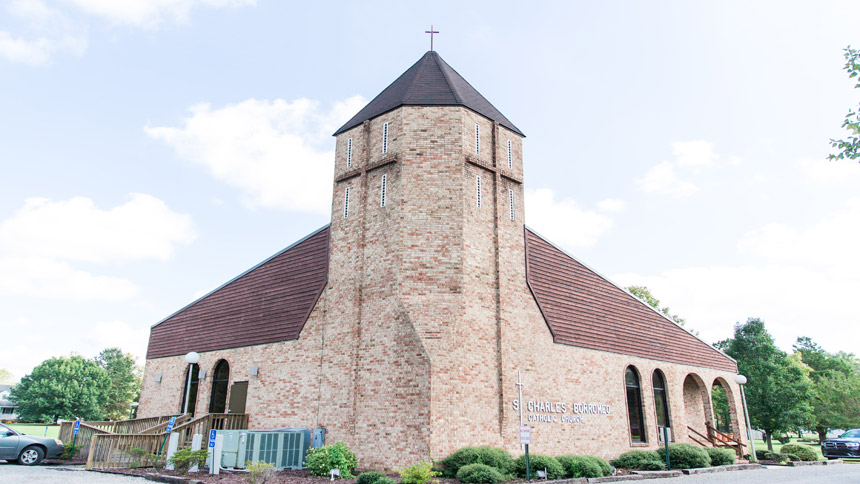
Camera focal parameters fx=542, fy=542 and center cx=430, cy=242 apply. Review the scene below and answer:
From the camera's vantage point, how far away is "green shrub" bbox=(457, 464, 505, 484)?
1254 centimetres

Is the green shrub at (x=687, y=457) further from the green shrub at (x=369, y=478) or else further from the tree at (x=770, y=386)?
the tree at (x=770, y=386)

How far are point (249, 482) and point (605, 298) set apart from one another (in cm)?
1560

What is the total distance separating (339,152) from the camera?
1944 cm

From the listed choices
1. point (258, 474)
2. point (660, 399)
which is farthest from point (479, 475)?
point (660, 399)

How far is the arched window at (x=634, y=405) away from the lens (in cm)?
2056

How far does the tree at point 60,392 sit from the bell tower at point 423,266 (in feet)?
217

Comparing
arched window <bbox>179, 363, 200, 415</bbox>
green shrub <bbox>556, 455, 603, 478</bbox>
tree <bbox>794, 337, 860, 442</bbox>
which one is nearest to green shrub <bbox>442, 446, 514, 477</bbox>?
green shrub <bbox>556, 455, 603, 478</bbox>

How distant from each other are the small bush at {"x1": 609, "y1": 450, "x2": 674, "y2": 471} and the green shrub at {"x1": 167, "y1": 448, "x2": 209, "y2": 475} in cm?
1307

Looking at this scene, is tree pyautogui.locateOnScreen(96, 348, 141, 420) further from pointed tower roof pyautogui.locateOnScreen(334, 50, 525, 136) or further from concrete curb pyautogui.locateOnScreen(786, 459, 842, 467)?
concrete curb pyautogui.locateOnScreen(786, 459, 842, 467)

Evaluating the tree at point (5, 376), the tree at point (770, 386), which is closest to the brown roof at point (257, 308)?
the tree at point (770, 386)

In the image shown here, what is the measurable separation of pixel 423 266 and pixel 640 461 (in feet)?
31.9

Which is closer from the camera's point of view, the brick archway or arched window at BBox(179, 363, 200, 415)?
arched window at BBox(179, 363, 200, 415)

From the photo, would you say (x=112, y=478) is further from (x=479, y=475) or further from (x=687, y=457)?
(x=687, y=457)

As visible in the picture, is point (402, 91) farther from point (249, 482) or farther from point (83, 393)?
point (83, 393)
